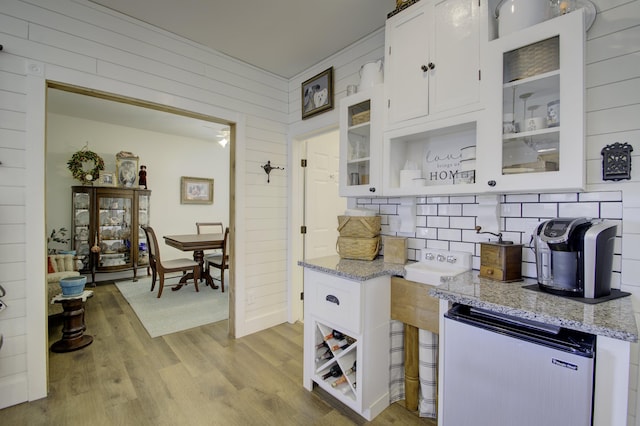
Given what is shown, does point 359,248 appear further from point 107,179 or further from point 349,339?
point 107,179

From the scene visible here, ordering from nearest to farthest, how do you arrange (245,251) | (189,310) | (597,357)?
(597,357), (245,251), (189,310)

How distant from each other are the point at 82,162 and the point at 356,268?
484 cm

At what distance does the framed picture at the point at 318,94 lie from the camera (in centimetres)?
280

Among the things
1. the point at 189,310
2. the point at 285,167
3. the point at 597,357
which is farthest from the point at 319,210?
the point at 597,357

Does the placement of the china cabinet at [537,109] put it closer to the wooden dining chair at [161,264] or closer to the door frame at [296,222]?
the door frame at [296,222]

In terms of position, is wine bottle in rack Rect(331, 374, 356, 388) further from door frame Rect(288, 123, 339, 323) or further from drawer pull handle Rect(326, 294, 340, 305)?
door frame Rect(288, 123, 339, 323)

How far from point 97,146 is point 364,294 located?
208 inches

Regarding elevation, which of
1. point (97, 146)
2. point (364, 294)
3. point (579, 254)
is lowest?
point (364, 294)

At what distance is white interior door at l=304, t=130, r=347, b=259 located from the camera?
10.9ft

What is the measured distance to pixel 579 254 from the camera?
1217 millimetres

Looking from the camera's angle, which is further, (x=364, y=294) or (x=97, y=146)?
(x=97, y=146)

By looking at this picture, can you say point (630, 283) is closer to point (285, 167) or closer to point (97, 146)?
point (285, 167)

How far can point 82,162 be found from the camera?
4.47m

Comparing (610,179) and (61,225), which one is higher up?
(610,179)
